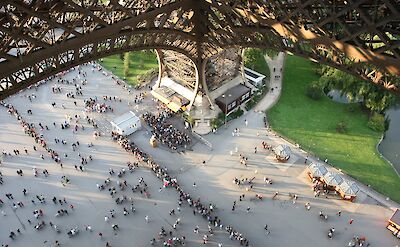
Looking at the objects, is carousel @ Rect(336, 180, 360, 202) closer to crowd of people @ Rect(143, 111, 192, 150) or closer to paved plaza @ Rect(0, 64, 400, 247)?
paved plaza @ Rect(0, 64, 400, 247)

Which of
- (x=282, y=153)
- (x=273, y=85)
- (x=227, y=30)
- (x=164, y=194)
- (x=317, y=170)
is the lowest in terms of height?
(x=164, y=194)

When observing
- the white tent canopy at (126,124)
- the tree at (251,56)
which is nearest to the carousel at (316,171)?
the tree at (251,56)

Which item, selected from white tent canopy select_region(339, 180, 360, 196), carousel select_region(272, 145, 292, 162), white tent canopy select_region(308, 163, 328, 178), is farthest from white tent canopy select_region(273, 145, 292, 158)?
white tent canopy select_region(339, 180, 360, 196)

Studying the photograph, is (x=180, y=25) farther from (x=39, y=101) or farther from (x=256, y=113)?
(x=39, y=101)

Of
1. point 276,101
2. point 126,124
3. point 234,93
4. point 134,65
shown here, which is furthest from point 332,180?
point 134,65

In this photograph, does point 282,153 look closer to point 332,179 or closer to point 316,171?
point 316,171

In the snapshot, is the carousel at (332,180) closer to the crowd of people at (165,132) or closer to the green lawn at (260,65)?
the crowd of people at (165,132)
